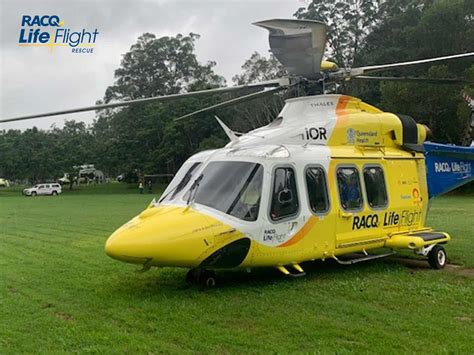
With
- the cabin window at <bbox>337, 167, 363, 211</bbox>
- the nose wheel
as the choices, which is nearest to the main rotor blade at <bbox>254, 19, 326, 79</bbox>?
the cabin window at <bbox>337, 167, 363, 211</bbox>

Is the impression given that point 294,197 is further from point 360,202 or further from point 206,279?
point 206,279

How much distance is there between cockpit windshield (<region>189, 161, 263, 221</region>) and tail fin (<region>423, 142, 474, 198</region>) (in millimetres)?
4216

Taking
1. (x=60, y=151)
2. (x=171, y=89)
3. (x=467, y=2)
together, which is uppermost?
(x=467, y=2)

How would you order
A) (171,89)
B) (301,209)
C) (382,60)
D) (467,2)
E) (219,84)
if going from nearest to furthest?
(301,209), (467,2), (382,60), (219,84), (171,89)

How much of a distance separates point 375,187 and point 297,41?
308 cm

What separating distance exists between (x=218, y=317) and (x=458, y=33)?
36.7 meters

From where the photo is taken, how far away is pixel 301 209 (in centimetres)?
698

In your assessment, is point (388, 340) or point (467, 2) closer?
point (388, 340)

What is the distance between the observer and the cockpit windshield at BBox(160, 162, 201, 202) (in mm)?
6939

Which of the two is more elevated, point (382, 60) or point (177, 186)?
point (382, 60)

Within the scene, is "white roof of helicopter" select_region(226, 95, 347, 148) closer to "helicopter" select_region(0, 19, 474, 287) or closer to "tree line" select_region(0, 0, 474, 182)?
"helicopter" select_region(0, 19, 474, 287)

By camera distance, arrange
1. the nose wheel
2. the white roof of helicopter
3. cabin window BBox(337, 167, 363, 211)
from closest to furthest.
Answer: the nose wheel
the white roof of helicopter
cabin window BBox(337, 167, 363, 211)

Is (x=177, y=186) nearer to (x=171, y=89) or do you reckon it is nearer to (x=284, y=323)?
(x=284, y=323)

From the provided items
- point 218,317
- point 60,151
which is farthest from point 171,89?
point 218,317
